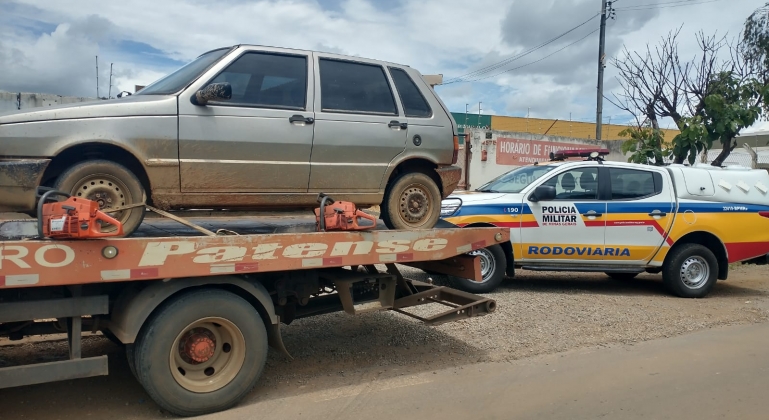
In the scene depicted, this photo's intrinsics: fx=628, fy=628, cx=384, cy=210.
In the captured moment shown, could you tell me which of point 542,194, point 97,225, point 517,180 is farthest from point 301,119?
point 517,180

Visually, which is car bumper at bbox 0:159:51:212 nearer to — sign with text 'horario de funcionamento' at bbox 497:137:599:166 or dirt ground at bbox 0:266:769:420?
dirt ground at bbox 0:266:769:420

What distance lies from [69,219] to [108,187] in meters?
0.71

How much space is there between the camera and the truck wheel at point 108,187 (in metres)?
4.28

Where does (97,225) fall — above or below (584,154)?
below

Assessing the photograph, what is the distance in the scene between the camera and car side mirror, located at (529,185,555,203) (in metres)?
8.48

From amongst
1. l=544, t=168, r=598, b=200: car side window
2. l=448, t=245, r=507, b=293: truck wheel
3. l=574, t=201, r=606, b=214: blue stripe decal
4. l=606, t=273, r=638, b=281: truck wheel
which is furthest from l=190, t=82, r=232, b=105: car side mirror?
l=606, t=273, r=638, b=281: truck wheel

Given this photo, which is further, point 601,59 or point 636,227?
point 601,59

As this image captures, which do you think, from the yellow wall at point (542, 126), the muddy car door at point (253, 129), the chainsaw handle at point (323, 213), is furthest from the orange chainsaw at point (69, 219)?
the yellow wall at point (542, 126)

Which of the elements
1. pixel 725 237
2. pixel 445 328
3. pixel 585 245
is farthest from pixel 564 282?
pixel 445 328

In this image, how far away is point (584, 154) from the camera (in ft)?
31.6

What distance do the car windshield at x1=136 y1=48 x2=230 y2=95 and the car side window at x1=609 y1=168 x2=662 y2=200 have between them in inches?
236

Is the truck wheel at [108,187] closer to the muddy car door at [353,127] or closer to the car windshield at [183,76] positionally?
the car windshield at [183,76]

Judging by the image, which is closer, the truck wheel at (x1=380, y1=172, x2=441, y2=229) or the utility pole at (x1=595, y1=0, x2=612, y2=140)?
the truck wheel at (x1=380, y1=172, x2=441, y2=229)

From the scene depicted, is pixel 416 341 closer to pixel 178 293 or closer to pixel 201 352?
pixel 201 352
